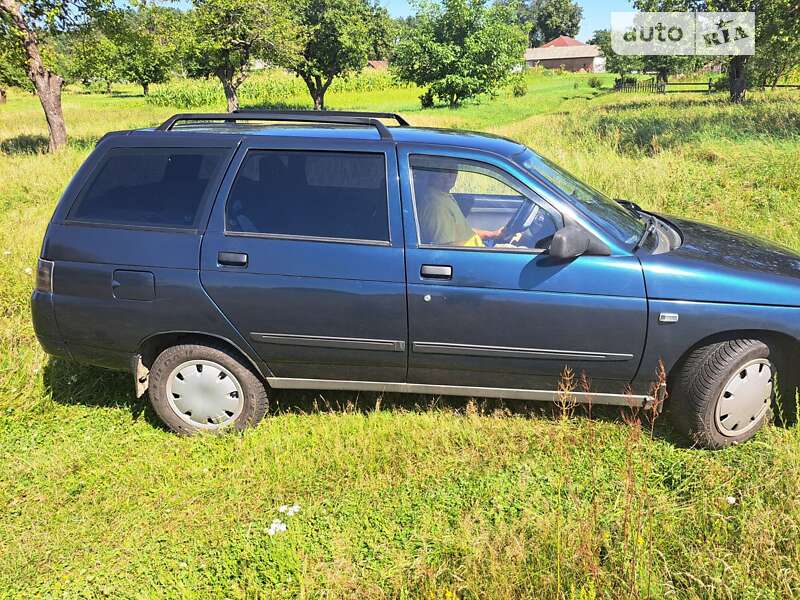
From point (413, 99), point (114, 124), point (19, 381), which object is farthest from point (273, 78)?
point (19, 381)

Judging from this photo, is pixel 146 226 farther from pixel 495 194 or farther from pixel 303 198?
pixel 495 194

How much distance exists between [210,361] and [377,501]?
1.41m

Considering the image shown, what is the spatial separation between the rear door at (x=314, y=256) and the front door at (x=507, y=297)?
0.14 metres

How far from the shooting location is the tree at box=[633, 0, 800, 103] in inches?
760

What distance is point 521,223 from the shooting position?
350 cm

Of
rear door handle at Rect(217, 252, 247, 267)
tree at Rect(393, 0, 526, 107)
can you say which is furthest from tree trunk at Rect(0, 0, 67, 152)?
tree at Rect(393, 0, 526, 107)

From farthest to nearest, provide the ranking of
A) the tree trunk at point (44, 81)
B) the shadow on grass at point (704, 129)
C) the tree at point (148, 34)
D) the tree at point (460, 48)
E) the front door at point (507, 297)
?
the tree at point (460, 48) → the tree at point (148, 34) → the tree trunk at point (44, 81) → the shadow on grass at point (704, 129) → the front door at point (507, 297)

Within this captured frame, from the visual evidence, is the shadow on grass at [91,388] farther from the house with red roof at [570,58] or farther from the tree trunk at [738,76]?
the house with red roof at [570,58]

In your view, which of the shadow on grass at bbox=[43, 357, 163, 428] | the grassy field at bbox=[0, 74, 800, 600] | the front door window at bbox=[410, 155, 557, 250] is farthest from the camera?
the shadow on grass at bbox=[43, 357, 163, 428]

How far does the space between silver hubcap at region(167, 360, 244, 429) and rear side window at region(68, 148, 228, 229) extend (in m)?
0.95

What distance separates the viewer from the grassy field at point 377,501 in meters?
2.62

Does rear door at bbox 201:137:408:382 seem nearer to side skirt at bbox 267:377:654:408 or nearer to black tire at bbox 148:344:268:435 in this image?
Answer: side skirt at bbox 267:377:654:408

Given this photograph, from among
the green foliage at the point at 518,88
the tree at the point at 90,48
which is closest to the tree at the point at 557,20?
the green foliage at the point at 518,88

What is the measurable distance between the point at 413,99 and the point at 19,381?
4443 centimetres
